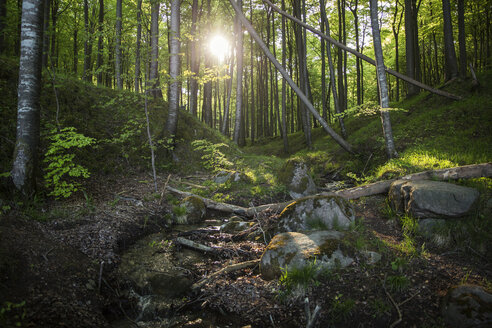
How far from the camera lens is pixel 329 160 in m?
13.8

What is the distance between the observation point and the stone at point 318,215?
4.95m

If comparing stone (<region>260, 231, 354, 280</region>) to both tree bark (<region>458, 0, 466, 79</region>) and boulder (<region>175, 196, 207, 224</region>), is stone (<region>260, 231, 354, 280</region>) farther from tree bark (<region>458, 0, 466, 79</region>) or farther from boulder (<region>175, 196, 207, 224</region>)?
tree bark (<region>458, 0, 466, 79</region>)

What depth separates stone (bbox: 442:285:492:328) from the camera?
2594 mm

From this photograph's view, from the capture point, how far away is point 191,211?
22.4 ft

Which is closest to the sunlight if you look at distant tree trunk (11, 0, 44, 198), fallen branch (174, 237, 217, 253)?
distant tree trunk (11, 0, 44, 198)

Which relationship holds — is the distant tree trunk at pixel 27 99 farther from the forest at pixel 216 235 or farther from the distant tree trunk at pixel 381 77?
the distant tree trunk at pixel 381 77

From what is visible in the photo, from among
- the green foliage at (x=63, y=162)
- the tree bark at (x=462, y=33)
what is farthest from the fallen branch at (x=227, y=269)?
the tree bark at (x=462, y=33)

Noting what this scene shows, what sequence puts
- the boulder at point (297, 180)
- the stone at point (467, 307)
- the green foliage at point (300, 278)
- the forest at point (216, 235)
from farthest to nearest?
the boulder at point (297, 180) → the green foliage at point (300, 278) → the forest at point (216, 235) → the stone at point (467, 307)

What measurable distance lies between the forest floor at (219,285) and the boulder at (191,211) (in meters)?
1.95

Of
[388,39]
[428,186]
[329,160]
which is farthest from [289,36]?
[428,186]

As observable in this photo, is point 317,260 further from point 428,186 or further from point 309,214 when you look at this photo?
point 428,186

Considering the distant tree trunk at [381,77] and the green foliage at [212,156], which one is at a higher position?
the distant tree trunk at [381,77]

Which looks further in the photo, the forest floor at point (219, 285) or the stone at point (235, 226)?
the stone at point (235, 226)

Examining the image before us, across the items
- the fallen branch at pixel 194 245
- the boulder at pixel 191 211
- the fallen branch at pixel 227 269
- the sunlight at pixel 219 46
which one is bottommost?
the fallen branch at pixel 227 269
